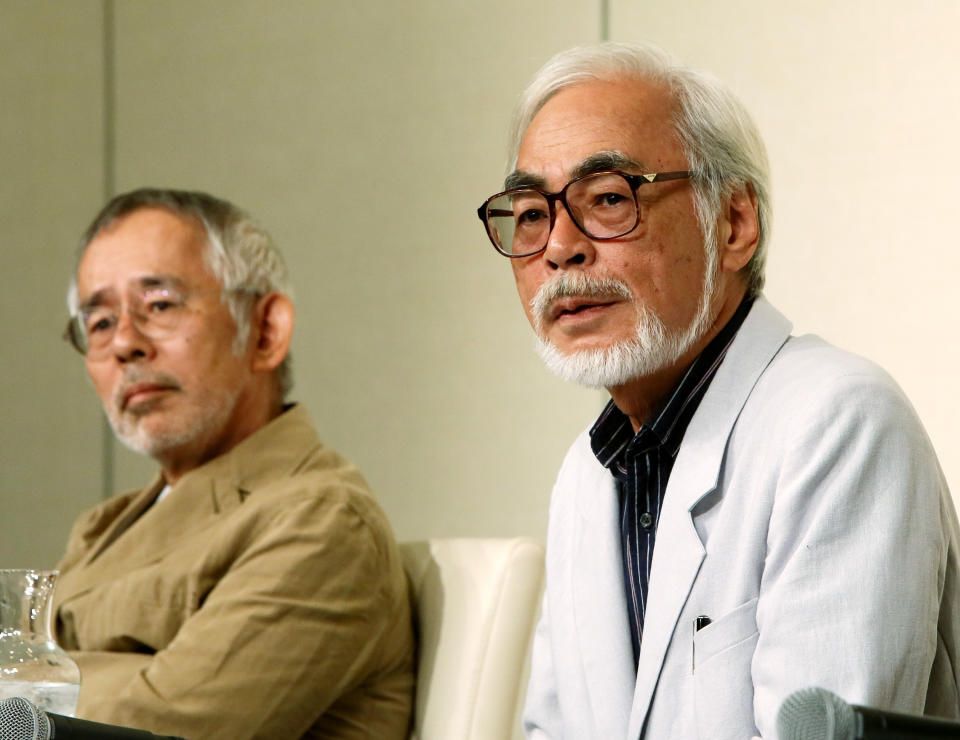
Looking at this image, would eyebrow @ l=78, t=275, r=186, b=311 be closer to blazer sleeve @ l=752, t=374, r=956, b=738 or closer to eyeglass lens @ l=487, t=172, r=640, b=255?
eyeglass lens @ l=487, t=172, r=640, b=255

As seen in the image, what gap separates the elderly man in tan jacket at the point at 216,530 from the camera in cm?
180

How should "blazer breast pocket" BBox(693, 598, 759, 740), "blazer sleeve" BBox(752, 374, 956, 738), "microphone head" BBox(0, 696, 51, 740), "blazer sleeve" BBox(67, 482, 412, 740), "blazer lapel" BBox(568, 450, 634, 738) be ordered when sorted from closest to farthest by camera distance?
"microphone head" BBox(0, 696, 51, 740) < "blazer sleeve" BBox(752, 374, 956, 738) < "blazer breast pocket" BBox(693, 598, 759, 740) < "blazer lapel" BBox(568, 450, 634, 738) < "blazer sleeve" BBox(67, 482, 412, 740)

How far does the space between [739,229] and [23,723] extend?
1.09 m

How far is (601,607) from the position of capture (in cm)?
152

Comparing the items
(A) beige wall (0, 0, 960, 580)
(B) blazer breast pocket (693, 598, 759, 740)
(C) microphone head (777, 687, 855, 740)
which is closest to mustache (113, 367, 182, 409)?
(A) beige wall (0, 0, 960, 580)

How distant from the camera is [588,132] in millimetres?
1556

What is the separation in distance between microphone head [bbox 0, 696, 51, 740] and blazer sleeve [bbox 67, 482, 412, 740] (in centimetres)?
90

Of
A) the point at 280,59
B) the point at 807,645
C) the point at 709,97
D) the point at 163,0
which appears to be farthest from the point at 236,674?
the point at 163,0

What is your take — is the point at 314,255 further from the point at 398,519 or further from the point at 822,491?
the point at 822,491

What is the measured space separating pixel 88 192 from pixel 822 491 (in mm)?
2751

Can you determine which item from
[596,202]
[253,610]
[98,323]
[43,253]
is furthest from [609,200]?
[43,253]

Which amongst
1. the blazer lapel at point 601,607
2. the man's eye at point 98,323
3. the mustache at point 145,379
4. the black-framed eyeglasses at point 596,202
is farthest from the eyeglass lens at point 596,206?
the man's eye at point 98,323

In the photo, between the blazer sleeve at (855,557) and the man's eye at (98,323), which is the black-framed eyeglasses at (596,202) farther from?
the man's eye at (98,323)

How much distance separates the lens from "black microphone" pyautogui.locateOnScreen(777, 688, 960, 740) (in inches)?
26.8
